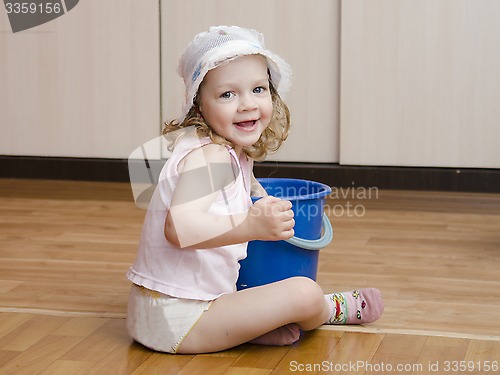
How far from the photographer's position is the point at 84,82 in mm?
3092

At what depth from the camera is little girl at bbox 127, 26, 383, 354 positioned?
54.1 inches

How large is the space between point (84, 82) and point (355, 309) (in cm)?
177

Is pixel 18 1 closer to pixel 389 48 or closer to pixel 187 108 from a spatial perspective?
pixel 389 48

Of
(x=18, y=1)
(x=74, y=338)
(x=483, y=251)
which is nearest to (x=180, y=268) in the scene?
(x=74, y=338)

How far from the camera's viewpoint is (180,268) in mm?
1438

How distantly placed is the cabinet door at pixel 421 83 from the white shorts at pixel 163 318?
1565 mm

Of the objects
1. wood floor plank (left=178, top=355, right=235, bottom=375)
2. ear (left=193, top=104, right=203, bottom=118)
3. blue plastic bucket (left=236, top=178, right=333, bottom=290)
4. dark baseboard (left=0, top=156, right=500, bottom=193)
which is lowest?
dark baseboard (left=0, top=156, right=500, bottom=193)

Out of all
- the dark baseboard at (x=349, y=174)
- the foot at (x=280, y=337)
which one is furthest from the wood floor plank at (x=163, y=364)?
the dark baseboard at (x=349, y=174)

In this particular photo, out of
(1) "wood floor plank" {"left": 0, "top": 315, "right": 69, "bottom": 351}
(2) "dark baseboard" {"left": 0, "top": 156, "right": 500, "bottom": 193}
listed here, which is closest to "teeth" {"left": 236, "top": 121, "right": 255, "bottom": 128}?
(1) "wood floor plank" {"left": 0, "top": 315, "right": 69, "bottom": 351}

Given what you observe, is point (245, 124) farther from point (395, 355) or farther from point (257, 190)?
point (395, 355)

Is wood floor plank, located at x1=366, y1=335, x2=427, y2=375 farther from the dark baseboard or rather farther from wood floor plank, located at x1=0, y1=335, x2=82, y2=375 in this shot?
the dark baseboard

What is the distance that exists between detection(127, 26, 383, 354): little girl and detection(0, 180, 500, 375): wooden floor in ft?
0.14

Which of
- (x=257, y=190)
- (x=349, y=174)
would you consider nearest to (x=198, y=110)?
(x=257, y=190)

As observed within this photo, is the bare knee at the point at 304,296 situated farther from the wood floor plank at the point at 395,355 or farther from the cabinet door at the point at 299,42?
the cabinet door at the point at 299,42
